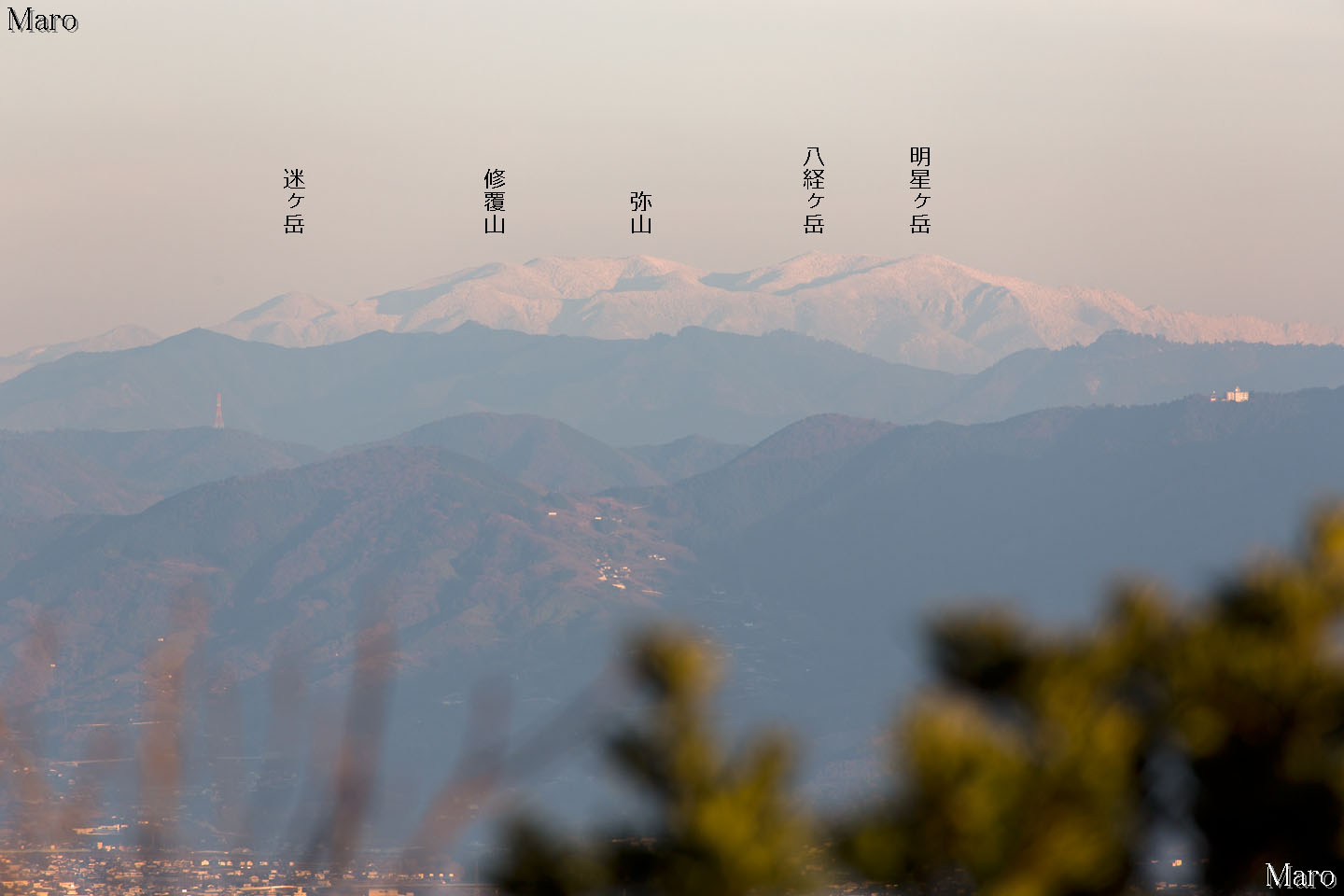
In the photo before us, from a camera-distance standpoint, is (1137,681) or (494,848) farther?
(1137,681)

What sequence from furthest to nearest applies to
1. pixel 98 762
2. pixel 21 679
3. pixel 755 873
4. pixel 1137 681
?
1. pixel 21 679
2. pixel 98 762
3. pixel 1137 681
4. pixel 755 873

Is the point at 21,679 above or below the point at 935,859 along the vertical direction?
below

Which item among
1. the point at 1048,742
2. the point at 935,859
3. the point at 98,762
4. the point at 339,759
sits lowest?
the point at 98,762

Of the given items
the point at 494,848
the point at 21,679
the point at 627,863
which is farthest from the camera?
the point at 21,679

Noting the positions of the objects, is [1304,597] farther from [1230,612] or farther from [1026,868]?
[1026,868]

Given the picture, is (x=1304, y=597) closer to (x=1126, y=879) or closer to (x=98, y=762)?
(x=1126, y=879)

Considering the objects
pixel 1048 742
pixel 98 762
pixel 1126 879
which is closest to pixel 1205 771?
pixel 1126 879
